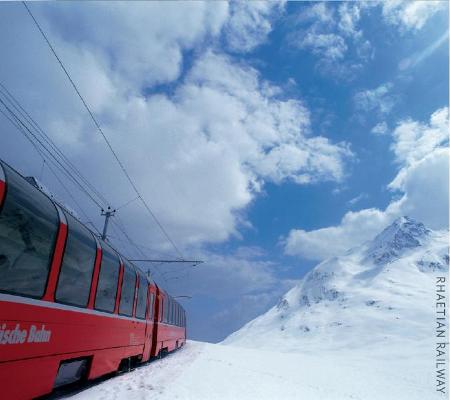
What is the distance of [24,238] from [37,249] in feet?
1.10

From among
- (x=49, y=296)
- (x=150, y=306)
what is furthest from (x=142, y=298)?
(x=49, y=296)

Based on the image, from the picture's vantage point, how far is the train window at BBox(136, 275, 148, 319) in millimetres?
11622

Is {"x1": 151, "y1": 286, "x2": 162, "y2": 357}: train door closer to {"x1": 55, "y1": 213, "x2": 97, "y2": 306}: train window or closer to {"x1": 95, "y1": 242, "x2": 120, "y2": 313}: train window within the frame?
{"x1": 95, "y1": 242, "x2": 120, "y2": 313}: train window

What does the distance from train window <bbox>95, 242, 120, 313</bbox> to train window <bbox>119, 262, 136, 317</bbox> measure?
722 millimetres

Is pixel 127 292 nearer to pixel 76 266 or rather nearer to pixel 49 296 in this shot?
pixel 76 266

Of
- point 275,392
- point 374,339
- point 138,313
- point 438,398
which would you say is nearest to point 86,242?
point 138,313

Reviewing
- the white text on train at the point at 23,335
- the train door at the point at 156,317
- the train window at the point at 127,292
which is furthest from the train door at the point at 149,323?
the white text on train at the point at 23,335

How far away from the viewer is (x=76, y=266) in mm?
6430

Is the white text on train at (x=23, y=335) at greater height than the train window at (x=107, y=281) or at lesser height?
lesser

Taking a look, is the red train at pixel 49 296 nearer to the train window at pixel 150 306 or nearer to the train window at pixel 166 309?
the train window at pixel 150 306

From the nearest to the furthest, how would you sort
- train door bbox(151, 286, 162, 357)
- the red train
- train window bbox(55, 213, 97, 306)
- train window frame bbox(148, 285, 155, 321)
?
the red train → train window bbox(55, 213, 97, 306) → train window frame bbox(148, 285, 155, 321) → train door bbox(151, 286, 162, 357)

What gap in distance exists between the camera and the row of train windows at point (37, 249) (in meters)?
4.59

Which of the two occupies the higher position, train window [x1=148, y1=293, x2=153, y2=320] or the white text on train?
train window [x1=148, y1=293, x2=153, y2=320]

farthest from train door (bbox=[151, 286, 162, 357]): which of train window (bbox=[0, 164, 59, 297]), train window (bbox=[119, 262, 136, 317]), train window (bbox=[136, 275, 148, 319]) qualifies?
train window (bbox=[0, 164, 59, 297])
